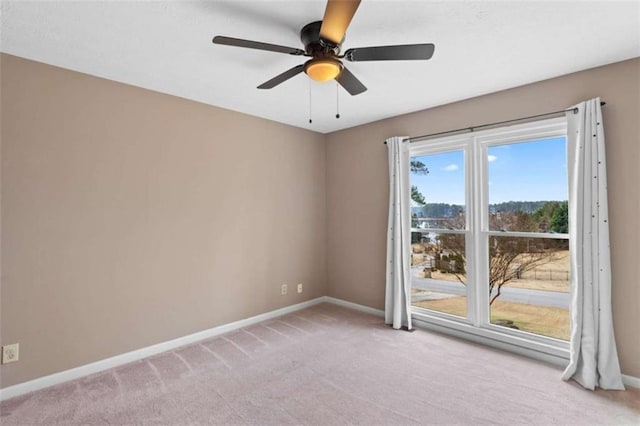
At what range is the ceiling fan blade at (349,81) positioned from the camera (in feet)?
6.81

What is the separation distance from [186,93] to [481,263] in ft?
11.4

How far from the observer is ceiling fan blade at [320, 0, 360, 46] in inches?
54.4

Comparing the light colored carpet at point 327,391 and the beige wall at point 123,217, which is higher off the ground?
the beige wall at point 123,217

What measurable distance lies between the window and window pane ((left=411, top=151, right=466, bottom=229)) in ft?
0.04

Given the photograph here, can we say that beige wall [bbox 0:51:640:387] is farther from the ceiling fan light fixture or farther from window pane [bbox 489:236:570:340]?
the ceiling fan light fixture

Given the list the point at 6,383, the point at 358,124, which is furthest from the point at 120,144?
the point at 358,124

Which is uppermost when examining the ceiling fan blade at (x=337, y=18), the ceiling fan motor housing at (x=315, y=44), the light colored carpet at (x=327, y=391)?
the ceiling fan motor housing at (x=315, y=44)

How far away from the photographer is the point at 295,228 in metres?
Result: 4.24

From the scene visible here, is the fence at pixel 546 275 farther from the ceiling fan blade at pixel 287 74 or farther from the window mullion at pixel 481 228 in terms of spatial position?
the ceiling fan blade at pixel 287 74

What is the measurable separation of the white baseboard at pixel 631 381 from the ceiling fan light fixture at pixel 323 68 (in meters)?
3.15

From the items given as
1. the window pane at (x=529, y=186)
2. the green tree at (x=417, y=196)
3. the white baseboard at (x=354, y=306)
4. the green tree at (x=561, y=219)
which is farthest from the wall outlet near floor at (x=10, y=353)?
the green tree at (x=561, y=219)

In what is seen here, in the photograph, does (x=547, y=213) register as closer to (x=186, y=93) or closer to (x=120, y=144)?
(x=186, y=93)

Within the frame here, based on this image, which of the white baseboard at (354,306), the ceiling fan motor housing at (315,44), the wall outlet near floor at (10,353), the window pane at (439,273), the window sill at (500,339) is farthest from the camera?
the white baseboard at (354,306)

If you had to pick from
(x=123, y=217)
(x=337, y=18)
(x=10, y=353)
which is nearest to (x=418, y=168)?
(x=337, y=18)
